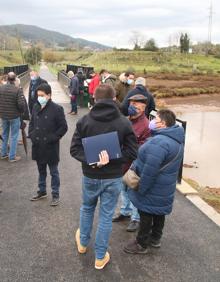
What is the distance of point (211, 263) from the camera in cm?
432

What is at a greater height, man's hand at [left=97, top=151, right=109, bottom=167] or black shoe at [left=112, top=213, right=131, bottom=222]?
man's hand at [left=97, top=151, right=109, bottom=167]

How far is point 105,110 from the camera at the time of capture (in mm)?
3773

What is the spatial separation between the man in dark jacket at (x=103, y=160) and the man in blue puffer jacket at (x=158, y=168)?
200 millimetres

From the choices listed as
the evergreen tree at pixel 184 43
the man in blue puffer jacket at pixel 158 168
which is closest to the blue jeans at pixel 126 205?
the man in blue puffer jacket at pixel 158 168

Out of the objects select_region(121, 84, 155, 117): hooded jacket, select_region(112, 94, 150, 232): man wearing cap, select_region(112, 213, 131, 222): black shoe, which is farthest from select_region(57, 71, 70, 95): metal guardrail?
select_region(112, 94, 150, 232): man wearing cap

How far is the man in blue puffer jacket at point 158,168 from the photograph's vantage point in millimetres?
3990

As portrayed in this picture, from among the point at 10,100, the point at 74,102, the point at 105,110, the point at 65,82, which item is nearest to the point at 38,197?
the point at 10,100

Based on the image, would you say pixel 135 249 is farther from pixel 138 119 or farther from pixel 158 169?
pixel 138 119

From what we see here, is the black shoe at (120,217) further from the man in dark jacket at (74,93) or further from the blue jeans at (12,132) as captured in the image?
the man in dark jacket at (74,93)

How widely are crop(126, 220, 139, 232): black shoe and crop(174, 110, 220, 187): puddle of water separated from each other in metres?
5.48

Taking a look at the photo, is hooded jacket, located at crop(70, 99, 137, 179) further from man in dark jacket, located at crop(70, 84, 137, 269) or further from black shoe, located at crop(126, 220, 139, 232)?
black shoe, located at crop(126, 220, 139, 232)

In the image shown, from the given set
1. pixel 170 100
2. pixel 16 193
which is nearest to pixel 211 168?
pixel 16 193

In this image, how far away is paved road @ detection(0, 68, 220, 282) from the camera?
4.02 meters

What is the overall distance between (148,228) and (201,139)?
43.5ft
